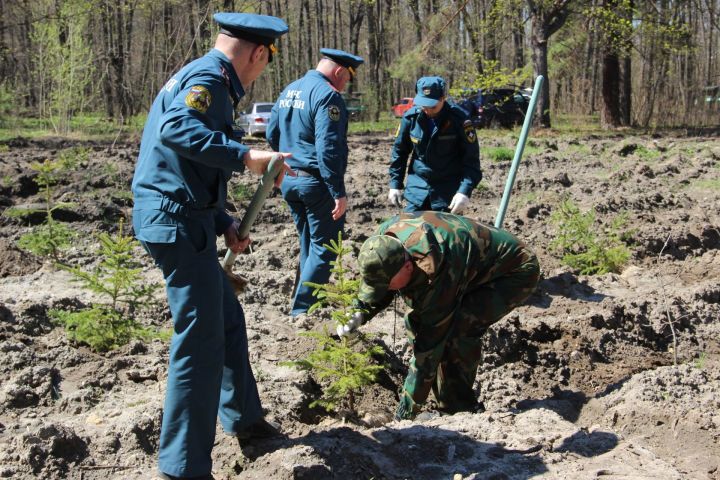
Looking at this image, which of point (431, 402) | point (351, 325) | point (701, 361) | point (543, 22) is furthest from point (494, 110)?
point (351, 325)

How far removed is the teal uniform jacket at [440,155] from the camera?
19.2ft

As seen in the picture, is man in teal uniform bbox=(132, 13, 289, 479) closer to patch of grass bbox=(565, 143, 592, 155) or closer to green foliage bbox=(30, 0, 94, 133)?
patch of grass bbox=(565, 143, 592, 155)

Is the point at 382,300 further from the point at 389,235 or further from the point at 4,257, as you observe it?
the point at 4,257

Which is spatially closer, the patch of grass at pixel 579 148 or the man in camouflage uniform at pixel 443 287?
the man in camouflage uniform at pixel 443 287

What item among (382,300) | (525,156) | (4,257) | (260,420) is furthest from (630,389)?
(525,156)

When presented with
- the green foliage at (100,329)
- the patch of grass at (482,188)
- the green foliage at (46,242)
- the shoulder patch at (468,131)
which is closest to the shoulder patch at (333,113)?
the shoulder patch at (468,131)

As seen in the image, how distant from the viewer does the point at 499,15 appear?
22969mm

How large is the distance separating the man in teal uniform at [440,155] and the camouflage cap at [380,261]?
1994mm

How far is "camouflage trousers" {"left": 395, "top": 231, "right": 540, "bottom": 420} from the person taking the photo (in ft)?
14.2

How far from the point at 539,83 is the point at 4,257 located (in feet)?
15.5

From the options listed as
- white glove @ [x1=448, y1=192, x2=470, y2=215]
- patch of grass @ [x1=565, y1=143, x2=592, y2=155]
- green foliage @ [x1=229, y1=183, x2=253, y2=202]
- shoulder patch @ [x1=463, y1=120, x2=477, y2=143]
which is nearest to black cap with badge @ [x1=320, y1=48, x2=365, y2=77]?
shoulder patch @ [x1=463, y1=120, x2=477, y2=143]

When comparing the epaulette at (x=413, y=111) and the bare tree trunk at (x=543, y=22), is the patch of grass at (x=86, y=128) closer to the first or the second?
the bare tree trunk at (x=543, y=22)

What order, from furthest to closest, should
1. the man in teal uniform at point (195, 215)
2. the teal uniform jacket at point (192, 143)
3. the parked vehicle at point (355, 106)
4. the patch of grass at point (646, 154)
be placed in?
1. the parked vehicle at point (355, 106)
2. the patch of grass at point (646, 154)
3. the man in teal uniform at point (195, 215)
4. the teal uniform jacket at point (192, 143)

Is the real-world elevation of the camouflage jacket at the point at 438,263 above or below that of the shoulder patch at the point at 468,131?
below
